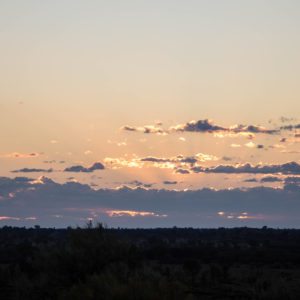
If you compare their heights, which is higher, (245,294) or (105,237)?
(105,237)

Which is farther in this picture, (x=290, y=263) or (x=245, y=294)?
(x=290, y=263)

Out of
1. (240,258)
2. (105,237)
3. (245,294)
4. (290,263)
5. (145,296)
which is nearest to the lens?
(145,296)

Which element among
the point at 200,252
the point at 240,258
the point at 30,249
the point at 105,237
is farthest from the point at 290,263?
the point at 105,237

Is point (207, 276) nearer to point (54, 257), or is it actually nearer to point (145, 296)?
point (54, 257)

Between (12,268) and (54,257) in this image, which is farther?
(12,268)

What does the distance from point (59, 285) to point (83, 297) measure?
1016 cm

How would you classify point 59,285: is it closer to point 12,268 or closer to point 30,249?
point 12,268

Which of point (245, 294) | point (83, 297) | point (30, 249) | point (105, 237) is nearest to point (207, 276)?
point (245, 294)

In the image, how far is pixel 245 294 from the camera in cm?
4178

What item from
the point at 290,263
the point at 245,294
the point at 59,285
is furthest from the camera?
the point at 290,263

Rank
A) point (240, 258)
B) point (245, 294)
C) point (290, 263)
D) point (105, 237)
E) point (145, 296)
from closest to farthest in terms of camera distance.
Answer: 1. point (145, 296)
2. point (105, 237)
3. point (245, 294)
4. point (290, 263)
5. point (240, 258)

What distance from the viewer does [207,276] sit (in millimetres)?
55156

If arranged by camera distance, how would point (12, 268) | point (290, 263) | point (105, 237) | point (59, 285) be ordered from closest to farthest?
point (59, 285) → point (105, 237) → point (12, 268) → point (290, 263)

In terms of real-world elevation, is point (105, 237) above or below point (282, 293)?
above
